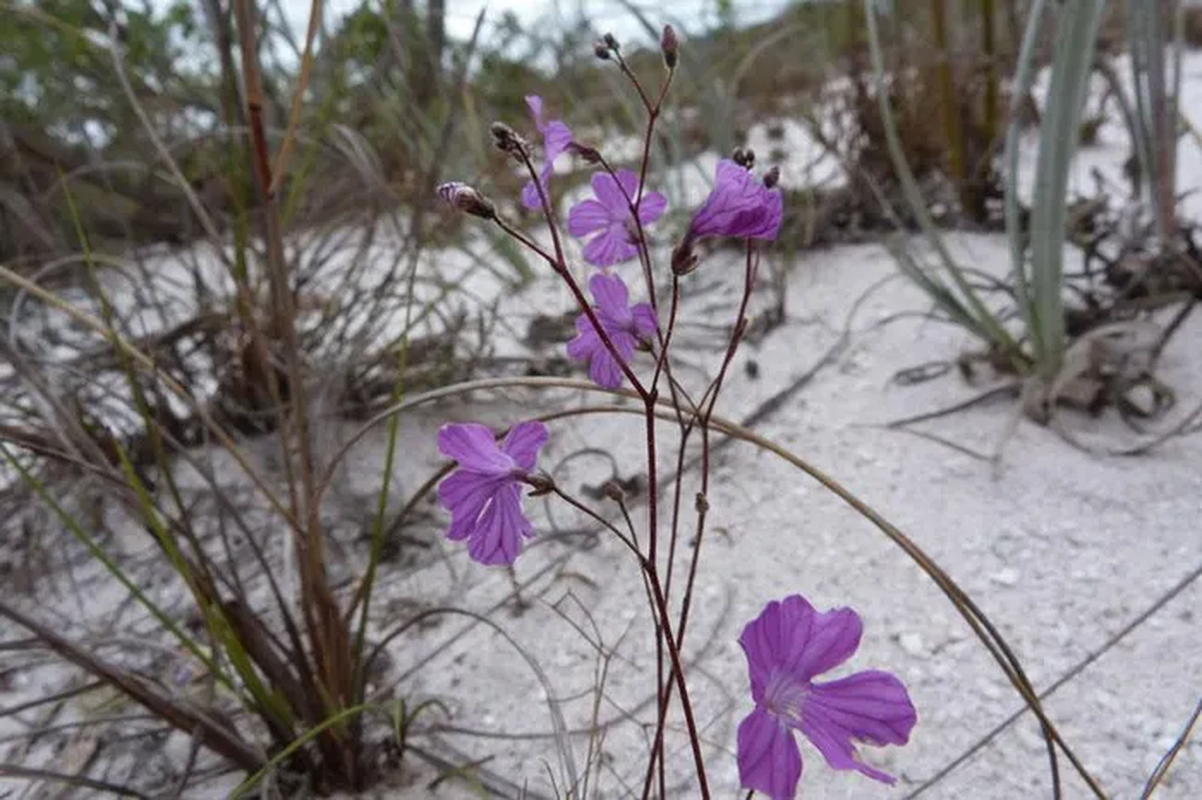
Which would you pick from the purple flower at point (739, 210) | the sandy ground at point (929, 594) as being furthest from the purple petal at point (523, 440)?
the sandy ground at point (929, 594)

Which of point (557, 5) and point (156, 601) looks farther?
point (557, 5)

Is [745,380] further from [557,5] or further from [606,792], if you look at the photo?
[557,5]

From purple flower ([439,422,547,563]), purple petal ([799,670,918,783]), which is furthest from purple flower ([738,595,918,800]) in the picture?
purple flower ([439,422,547,563])

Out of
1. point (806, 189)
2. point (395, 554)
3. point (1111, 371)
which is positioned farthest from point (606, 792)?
point (806, 189)

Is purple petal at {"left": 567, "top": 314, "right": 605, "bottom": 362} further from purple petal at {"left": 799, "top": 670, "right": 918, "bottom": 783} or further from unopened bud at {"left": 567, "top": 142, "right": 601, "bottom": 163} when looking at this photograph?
purple petal at {"left": 799, "top": 670, "right": 918, "bottom": 783}

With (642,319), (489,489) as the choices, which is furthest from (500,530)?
(642,319)
